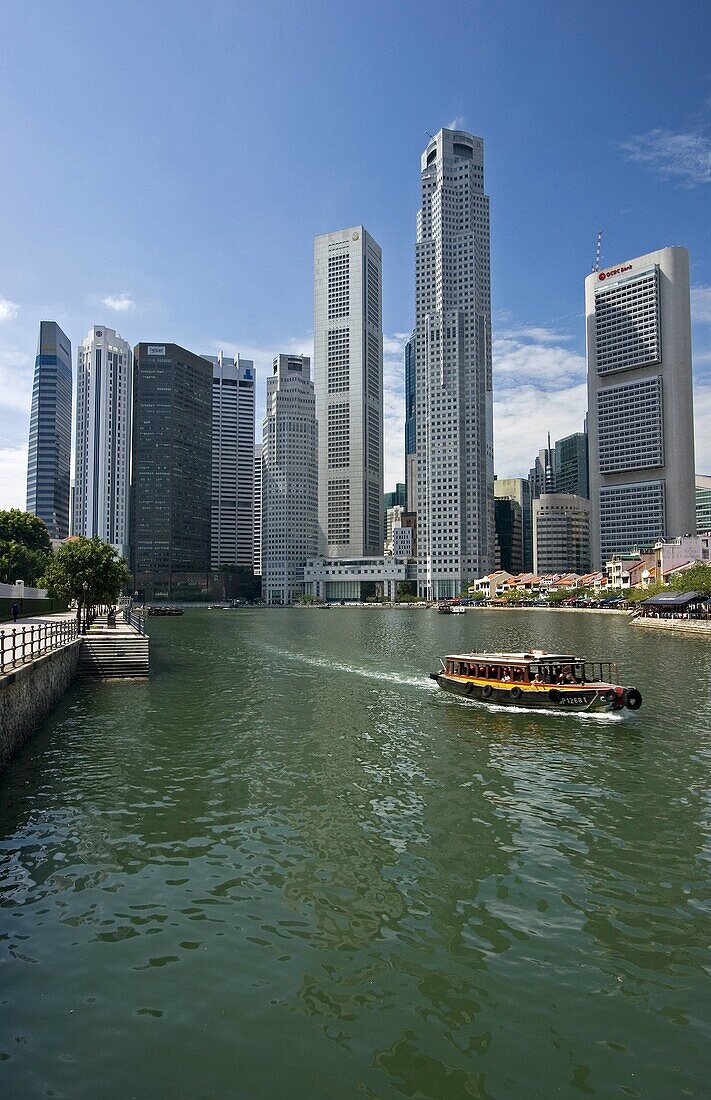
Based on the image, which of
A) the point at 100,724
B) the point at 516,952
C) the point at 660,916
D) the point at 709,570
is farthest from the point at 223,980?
the point at 709,570

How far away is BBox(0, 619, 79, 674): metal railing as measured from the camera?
2881 cm

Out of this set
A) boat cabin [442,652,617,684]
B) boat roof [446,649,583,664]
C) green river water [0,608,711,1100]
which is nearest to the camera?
green river water [0,608,711,1100]

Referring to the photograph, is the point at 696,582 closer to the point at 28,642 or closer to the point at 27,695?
the point at 28,642

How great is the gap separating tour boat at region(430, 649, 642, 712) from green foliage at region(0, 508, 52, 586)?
221ft

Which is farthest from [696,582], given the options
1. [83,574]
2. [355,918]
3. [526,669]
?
[355,918]

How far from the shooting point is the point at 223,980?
11742 millimetres

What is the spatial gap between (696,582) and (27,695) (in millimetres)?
115010

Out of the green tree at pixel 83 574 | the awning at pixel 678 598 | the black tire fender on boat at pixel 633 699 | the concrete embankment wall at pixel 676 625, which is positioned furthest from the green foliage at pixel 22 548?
the awning at pixel 678 598

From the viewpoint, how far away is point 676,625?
107m

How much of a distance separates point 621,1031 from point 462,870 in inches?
238

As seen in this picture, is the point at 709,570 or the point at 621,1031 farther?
the point at 709,570

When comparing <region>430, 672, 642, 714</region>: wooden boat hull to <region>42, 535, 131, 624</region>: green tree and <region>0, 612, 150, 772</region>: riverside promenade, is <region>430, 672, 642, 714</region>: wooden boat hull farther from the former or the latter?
<region>42, 535, 131, 624</region>: green tree

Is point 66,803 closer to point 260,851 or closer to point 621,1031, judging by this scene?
point 260,851

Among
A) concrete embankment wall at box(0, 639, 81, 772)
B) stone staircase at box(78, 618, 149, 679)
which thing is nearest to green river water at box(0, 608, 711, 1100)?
concrete embankment wall at box(0, 639, 81, 772)
